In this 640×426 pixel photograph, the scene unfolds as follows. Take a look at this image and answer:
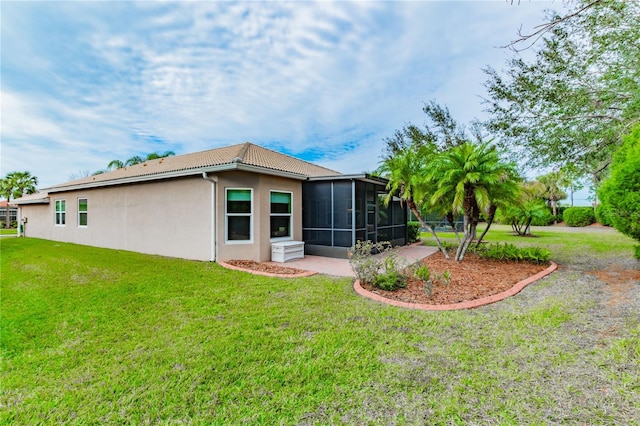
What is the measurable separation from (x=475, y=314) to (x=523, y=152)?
8866 mm

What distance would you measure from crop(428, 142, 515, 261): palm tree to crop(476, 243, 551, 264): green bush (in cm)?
158

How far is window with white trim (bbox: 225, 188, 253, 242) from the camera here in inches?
391

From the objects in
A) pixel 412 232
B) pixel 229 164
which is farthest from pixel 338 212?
pixel 412 232

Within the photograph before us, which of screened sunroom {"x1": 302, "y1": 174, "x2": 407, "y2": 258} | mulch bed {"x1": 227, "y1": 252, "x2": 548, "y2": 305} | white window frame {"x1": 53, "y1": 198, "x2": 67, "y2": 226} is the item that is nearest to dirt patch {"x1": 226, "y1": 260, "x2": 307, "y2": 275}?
mulch bed {"x1": 227, "y1": 252, "x2": 548, "y2": 305}

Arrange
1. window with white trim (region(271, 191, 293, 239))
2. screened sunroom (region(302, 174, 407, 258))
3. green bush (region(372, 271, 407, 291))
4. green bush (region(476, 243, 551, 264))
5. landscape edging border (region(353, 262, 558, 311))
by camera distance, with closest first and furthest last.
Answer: landscape edging border (region(353, 262, 558, 311))
green bush (region(372, 271, 407, 291))
green bush (region(476, 243, 551, 264))
window with white trim (region(271, 191, 293, 239))
screened sunroom (region(302, 174, 407, 258))

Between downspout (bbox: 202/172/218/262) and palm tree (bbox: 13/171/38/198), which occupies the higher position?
palm tree (bbox: 13/171/38/198)

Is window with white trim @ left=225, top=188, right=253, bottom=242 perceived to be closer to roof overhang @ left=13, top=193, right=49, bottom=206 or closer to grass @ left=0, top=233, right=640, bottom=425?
grass @ left=0, top=233, right=640, bottom=425

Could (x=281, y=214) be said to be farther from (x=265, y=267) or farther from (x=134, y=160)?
(x=134, y=160)

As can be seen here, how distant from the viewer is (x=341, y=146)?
80.5ft

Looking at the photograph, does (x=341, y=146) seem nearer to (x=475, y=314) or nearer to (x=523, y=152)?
(x=523, y=152)

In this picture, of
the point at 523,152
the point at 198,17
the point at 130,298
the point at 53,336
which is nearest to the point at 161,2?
the point at 198,17

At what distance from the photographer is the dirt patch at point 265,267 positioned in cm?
A: 840

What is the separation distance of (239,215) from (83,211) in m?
11.6

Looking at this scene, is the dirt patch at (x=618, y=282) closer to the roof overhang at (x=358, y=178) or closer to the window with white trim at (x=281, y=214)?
the roof overhang at (x=358, y=178)
